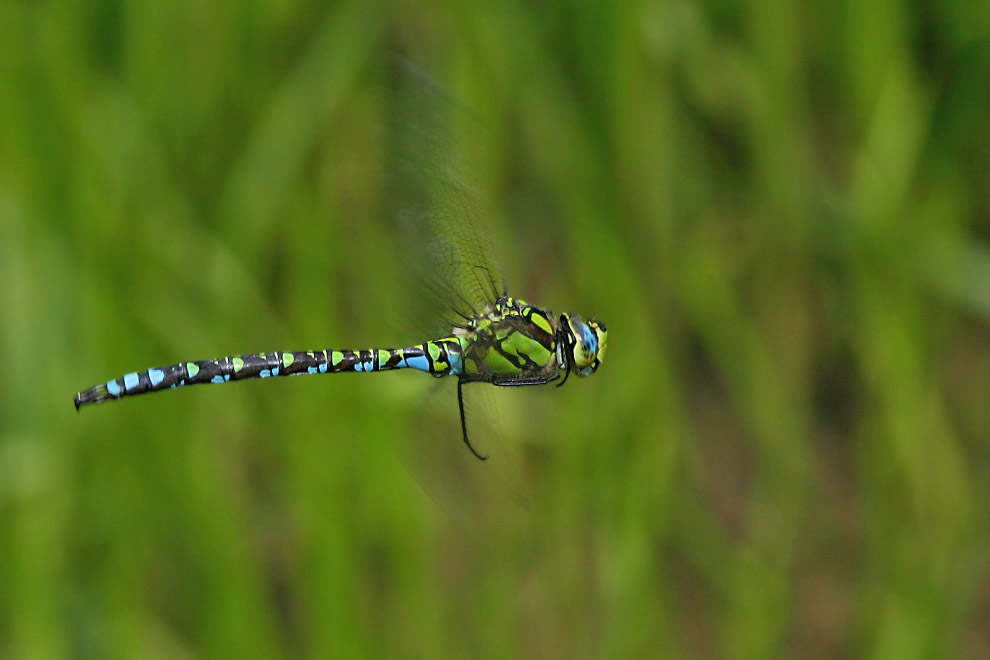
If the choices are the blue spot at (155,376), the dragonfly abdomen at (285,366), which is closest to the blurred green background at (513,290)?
the dragonfly abdomen at (285,366)

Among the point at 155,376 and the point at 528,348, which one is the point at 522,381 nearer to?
the point at 528,348

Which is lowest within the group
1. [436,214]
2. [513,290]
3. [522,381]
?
[522,381]

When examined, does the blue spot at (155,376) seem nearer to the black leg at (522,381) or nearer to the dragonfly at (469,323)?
the dragonfly at (469,323)

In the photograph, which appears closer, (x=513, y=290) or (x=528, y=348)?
(x=528, y=348)

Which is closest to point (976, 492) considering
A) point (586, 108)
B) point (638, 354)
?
point (638, 354)

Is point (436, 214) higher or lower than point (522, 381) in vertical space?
higher

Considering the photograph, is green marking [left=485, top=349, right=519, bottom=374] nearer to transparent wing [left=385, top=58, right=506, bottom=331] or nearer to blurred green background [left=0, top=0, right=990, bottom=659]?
transparent wing [left=385, top=58, right=506, bottom=331]

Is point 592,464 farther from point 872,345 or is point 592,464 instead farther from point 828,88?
point 828,88

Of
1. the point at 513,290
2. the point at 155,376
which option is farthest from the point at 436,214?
the point at 513,290
